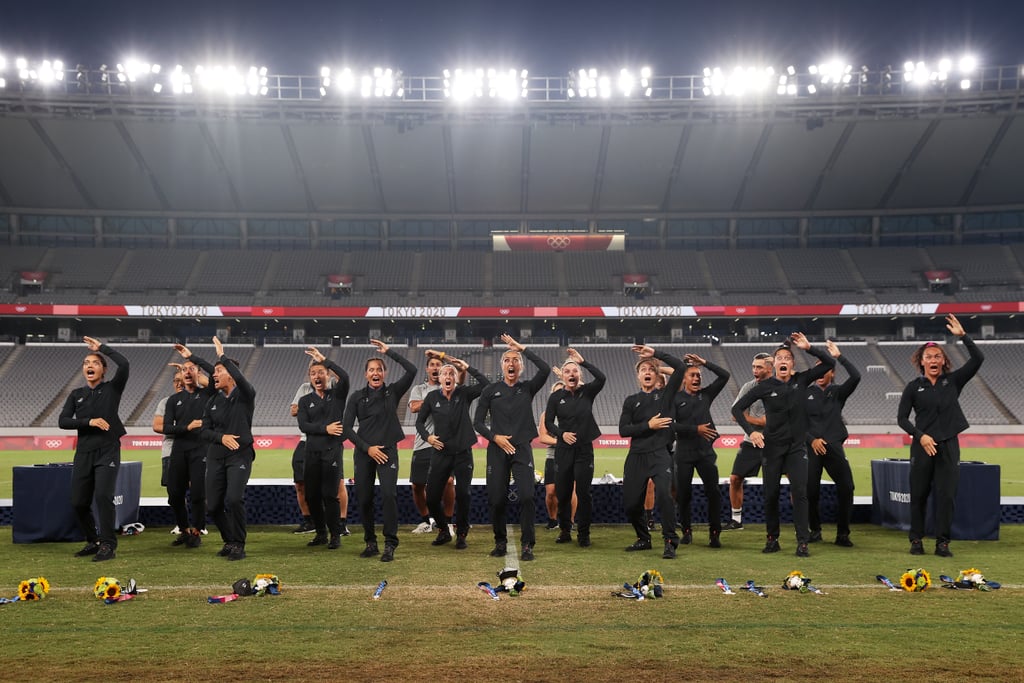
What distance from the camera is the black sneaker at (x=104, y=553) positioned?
28.8 ft

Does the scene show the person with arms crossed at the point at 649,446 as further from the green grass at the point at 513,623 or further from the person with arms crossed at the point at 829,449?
the person with arms crossed at the point at 829,449

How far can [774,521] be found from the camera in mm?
9086

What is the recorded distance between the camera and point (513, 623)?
595 cm

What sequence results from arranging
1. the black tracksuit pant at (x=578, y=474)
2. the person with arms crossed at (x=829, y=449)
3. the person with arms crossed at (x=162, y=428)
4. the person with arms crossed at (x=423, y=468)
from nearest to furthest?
the black tracksuit pant at (x=578, y=474) < the person with arms crossed at (x=829, y=449) < the person with arms crossed at (x=162, y=428) < the person with arms crossed at (x=423, y=468)

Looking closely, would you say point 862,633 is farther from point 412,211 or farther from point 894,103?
point 412,211

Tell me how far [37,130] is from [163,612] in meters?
44.6

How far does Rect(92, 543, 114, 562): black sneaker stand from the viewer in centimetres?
878

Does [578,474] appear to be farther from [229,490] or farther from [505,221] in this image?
[505,221]

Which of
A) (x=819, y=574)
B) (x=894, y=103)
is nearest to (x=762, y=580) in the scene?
(x=819, y=574)

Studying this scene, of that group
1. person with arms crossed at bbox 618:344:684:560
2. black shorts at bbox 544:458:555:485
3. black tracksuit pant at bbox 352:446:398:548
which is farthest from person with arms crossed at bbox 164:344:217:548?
person with arms crossed at bbox 618:344:684:560

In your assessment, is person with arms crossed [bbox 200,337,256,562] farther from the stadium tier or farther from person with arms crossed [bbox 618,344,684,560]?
the stadium tier

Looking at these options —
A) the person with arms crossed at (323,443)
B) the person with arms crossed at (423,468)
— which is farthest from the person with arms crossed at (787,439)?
the person with arms crossed at (323,443)

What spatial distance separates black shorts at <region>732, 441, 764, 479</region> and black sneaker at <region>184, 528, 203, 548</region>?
7233 mm

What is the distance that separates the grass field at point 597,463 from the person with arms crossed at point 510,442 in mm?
9284
